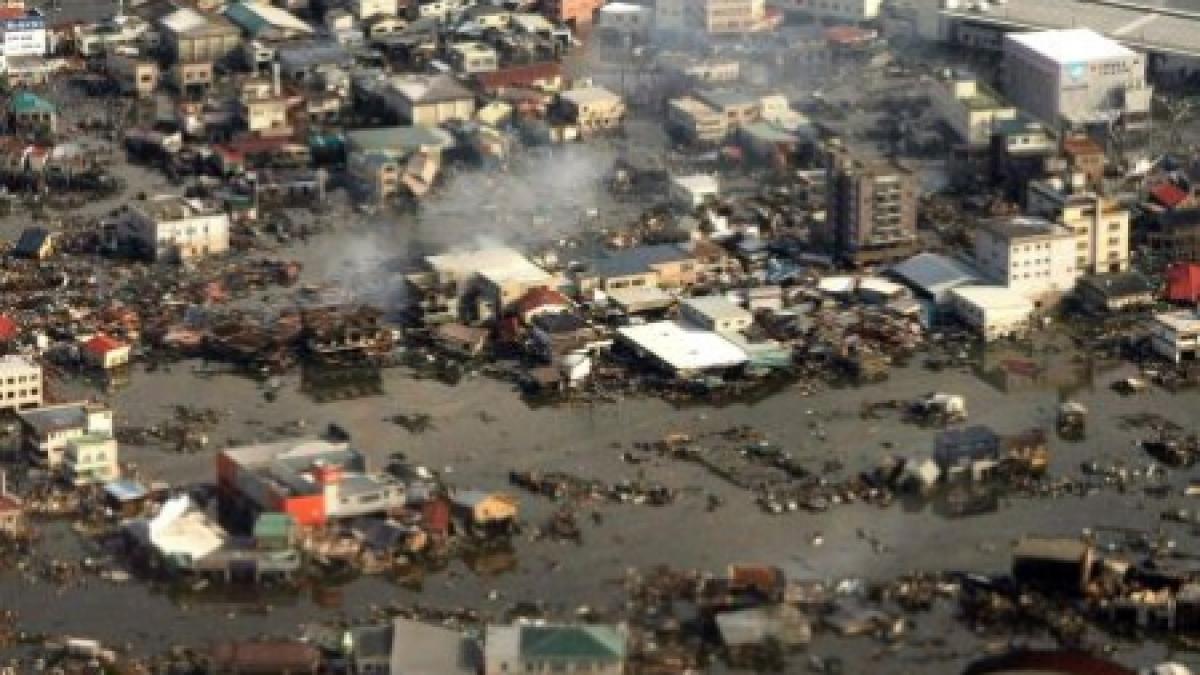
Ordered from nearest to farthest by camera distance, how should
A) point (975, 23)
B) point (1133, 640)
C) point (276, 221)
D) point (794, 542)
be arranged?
1. point (1133, 640)
2. point (794, 542)
3. point (276, 221)
4. point (975, 23)

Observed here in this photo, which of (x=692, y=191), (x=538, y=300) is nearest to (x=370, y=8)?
(x=692, y=191)

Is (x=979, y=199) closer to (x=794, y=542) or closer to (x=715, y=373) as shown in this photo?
(x=715, y=373)

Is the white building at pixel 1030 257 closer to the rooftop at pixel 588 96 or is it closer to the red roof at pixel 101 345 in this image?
the rooftop at pixel 588 96

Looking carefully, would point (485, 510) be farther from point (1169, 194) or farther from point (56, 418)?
point (1169, 194)

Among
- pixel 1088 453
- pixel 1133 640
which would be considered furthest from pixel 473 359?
pixel 1133 640

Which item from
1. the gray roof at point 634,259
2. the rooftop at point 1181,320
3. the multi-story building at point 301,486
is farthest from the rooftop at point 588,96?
the multi-story building at point 301,486

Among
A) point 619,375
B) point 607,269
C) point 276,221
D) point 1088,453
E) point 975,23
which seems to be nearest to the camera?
point 1088,453
